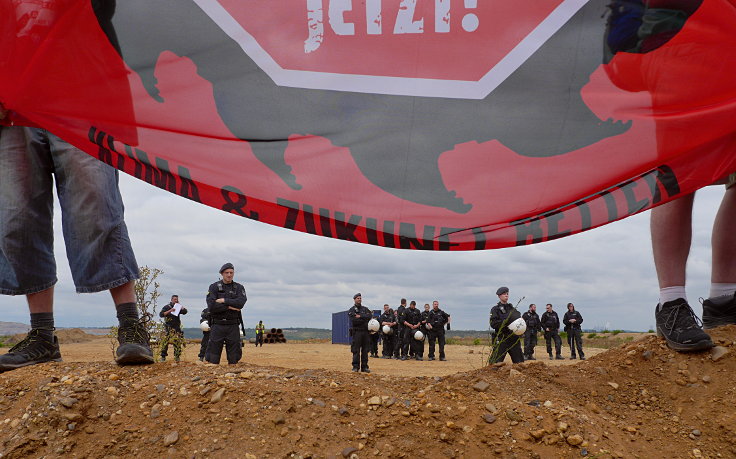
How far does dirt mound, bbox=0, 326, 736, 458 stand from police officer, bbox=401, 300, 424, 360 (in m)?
18.1

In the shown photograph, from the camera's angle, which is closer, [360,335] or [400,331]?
[360,335]

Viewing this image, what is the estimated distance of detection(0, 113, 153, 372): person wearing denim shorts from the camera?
9.71ft

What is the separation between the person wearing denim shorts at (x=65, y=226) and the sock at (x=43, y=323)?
0.13m

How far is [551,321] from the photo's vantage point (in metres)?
21.4

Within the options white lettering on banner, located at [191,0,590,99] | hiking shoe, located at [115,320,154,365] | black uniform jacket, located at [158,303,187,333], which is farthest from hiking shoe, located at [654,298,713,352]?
black uniform jacket, located at [158,303,187,333]

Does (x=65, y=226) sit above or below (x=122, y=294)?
above

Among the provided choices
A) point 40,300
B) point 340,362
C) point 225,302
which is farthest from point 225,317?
point 340,362

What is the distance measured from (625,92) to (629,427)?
1537mm

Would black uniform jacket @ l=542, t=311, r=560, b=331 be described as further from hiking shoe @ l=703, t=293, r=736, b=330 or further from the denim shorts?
the denim shorts

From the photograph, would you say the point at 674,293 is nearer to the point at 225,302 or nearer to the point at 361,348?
the point at 225,302

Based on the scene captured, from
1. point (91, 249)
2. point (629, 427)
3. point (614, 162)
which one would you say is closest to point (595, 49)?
point (614, 162)

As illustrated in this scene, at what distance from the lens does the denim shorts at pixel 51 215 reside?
9.71 feet

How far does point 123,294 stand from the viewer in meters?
3.09

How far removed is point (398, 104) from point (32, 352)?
8.74 feet
